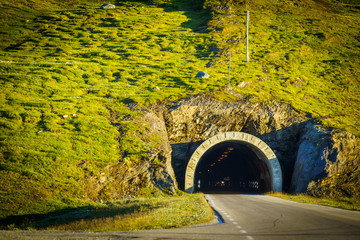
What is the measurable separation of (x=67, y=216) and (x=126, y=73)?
31209mm

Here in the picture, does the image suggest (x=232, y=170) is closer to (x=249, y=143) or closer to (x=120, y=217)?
(x=249, y=143)

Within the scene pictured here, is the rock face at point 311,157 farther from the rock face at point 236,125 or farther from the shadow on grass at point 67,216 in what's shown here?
the shadow on grass at point 67,216

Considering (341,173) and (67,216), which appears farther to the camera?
(341,173)

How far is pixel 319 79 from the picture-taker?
155ft

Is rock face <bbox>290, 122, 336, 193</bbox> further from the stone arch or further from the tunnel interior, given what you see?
the tunnel interior

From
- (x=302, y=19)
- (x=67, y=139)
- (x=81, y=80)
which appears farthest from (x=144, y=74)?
(x=302, y=19)

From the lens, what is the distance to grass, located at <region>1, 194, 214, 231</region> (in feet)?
46.0

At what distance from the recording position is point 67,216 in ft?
67.4

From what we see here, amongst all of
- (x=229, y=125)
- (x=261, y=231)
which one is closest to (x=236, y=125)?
(x=229, y=125)

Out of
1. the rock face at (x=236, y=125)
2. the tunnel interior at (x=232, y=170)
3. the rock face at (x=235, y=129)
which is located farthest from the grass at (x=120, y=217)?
the tunnel interior at (x=232, y=170)

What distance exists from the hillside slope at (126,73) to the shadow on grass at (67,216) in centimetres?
82

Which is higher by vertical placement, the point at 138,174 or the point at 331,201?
the point at 138,174

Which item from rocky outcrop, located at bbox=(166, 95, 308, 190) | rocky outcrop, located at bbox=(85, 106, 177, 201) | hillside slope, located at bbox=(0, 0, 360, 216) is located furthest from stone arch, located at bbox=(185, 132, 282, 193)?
hillside slope, located at bbox=(0, 0, 360, 216)

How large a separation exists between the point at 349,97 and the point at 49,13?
83231 mm
